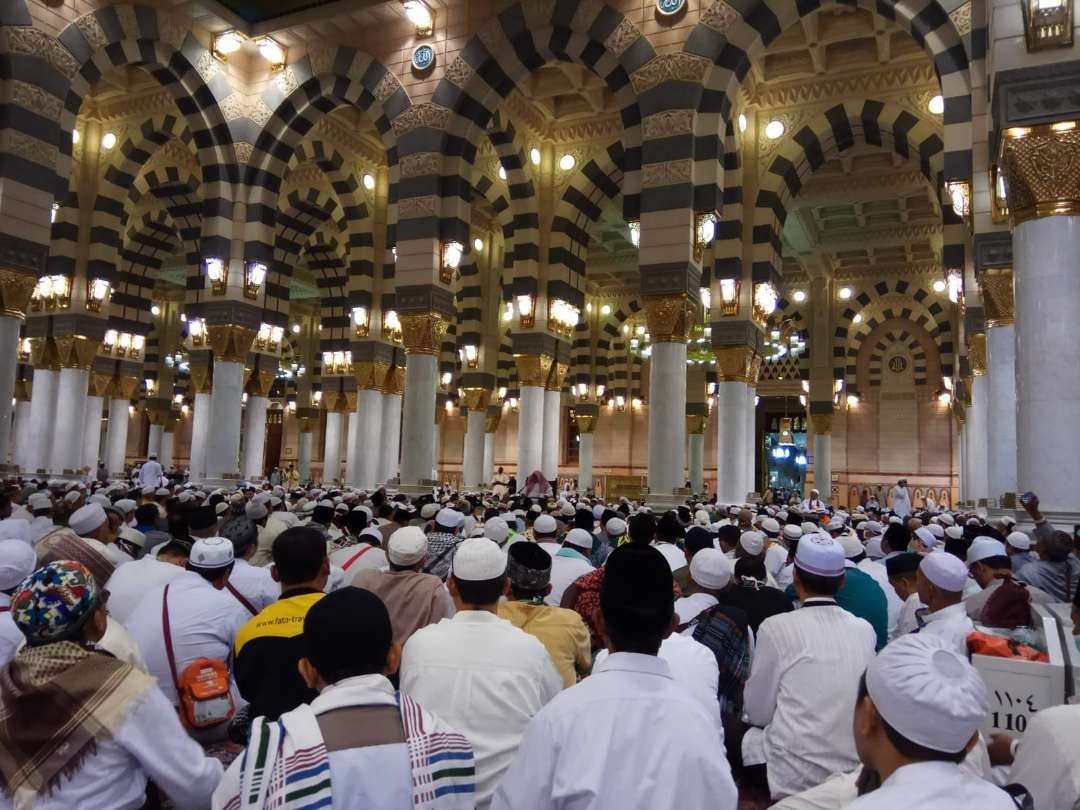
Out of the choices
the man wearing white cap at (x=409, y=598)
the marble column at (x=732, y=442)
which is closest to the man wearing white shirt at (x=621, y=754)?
the man wearing white cap at (x=409, y=598)

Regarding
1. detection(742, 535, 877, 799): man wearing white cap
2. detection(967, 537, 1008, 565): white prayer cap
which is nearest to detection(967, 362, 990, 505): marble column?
detection(967, 537, 1008, 565): white prayer cap

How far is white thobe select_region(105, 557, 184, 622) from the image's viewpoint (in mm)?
3396

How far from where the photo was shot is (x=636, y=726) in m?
1.40

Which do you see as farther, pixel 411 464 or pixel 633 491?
pixel 633 491

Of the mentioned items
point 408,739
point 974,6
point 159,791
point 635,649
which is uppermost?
point 974,6

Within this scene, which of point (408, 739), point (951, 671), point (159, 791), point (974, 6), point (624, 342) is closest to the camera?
point (951, 671)

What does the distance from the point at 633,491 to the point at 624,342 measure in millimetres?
7717

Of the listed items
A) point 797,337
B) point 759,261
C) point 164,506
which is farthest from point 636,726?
point 797,337

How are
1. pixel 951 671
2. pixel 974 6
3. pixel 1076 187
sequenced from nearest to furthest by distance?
pixel 951 671
pixel 1076 187
pixel 974 6

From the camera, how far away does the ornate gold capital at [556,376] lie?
1439cm

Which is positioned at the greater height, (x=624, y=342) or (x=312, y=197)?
(x=312, y=197)

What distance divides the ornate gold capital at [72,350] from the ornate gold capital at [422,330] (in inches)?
252

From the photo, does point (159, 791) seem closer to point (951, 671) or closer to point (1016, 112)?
point (951, 671)

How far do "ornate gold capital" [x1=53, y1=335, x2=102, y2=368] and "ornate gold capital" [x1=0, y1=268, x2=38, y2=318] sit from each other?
4251 mm
